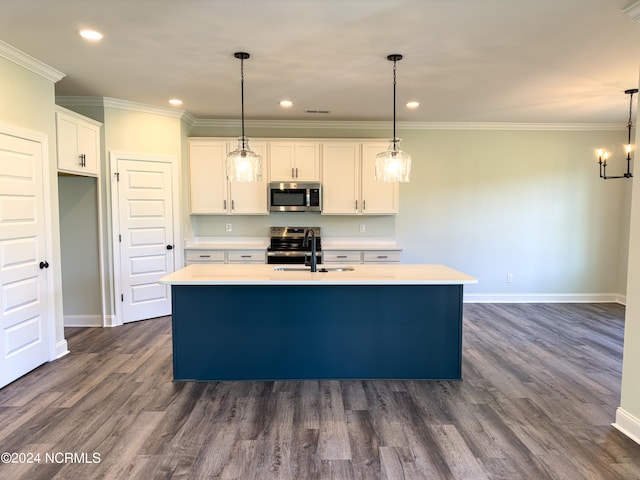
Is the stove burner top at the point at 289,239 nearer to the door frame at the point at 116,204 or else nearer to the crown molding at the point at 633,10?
the door frame at the point at 116,204

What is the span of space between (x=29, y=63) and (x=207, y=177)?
2.41 metres

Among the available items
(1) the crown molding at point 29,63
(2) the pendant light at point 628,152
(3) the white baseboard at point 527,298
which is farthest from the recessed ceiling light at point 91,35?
(3) the white baseboard at point 527,298

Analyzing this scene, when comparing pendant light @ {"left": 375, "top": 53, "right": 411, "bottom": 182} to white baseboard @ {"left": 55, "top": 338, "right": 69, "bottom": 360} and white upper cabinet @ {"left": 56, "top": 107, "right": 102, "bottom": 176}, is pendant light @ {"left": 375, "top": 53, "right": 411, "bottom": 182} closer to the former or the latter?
white upper cabinet @ {"left": 56, "top": 107, "right": 102, "bottom": 176}

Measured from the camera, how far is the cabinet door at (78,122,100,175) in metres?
4.11

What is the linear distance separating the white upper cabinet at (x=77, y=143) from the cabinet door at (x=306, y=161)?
7.86ft

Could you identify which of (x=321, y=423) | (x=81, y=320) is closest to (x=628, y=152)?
(x=321, y=423)

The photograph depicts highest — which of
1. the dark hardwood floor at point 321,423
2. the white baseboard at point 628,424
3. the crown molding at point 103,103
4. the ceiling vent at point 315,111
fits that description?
the ceiling vent at point 315,111

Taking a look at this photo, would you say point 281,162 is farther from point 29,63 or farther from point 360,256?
point 29,63

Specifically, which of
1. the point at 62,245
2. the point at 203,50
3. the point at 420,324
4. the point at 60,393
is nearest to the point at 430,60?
the point at 203,50

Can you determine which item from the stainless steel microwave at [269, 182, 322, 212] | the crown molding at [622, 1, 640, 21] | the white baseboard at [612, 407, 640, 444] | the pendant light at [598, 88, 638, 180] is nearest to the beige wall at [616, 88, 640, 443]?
the white baseboard at [612, 407, 640, 444]

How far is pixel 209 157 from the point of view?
5.42 m

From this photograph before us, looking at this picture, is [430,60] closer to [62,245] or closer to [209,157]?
[209,157]

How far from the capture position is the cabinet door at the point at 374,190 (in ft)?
17.9

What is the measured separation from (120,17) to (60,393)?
108 inches
